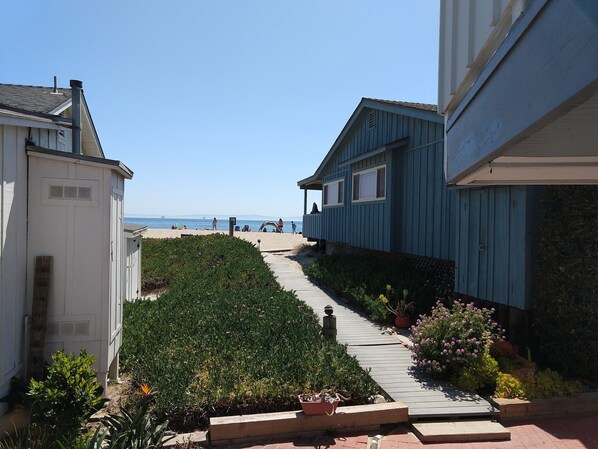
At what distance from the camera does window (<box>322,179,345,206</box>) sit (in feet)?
49.6

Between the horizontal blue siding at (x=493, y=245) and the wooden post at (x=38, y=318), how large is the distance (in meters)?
6.08

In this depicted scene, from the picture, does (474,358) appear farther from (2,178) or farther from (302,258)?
(302,258)

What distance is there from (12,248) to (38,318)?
0.85m

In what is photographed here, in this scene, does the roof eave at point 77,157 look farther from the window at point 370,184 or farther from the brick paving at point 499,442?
the window at point 370,184

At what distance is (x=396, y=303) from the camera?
7977 mm

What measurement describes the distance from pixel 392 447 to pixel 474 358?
1.76 m

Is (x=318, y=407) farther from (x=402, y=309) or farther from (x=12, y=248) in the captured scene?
(x=402, y=309)

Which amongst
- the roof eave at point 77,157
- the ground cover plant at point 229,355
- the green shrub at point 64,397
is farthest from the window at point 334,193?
the green shrub at point 64,397

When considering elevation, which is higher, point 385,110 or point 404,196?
point 385,110

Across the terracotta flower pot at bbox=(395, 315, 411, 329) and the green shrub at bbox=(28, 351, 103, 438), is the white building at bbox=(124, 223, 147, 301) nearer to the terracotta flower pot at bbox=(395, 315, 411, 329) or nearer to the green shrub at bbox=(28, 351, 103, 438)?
the green shrub at bbox=(28, 351, 103, 438)

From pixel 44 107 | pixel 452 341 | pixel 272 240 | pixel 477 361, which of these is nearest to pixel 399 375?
pixel 452 341

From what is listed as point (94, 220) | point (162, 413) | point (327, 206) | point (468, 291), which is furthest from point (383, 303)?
point (327, 206)

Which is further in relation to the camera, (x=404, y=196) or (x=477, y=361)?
(x=404, y=196)

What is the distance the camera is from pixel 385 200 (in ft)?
36.2
